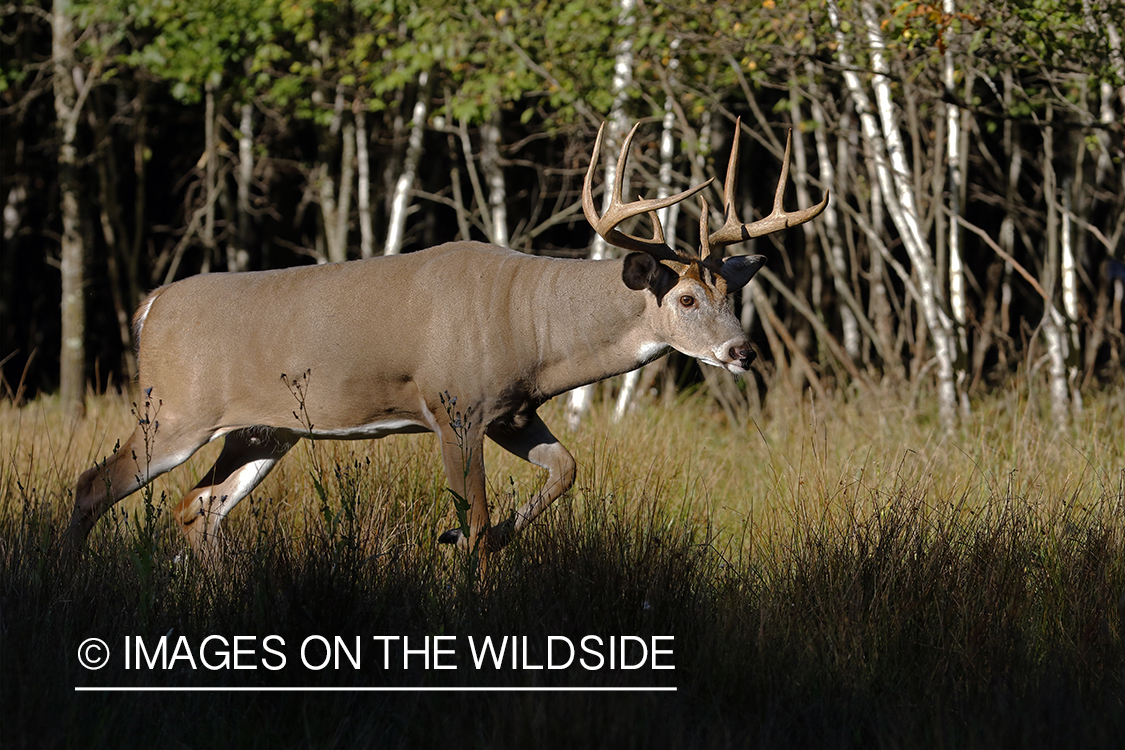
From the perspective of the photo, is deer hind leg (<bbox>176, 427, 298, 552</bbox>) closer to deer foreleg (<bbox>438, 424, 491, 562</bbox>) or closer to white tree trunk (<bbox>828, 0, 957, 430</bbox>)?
deer foreleg (<bbox>438, 424, 491, 562</bbox>)

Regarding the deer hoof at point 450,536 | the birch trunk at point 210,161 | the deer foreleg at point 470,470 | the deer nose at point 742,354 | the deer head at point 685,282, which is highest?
the birch trunk at point 210,161

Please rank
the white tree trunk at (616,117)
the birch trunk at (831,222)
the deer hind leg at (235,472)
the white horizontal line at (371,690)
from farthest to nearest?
the birch trunk at (831,222), the white tree trunk at (616,117), the deer hind leg at (235,472), the white horizontal line at (371,690)

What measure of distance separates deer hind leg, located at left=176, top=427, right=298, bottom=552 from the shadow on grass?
977mm

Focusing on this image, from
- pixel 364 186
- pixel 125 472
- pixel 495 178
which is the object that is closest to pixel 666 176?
pixel 495 178

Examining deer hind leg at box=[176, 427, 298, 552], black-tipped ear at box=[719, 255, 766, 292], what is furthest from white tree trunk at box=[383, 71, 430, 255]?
black-tipped ear at box=[719, 255, 766, 292]

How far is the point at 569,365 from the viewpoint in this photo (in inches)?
234

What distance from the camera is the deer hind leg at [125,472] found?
5.87 meters

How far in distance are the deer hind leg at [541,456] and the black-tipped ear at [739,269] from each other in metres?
1.10

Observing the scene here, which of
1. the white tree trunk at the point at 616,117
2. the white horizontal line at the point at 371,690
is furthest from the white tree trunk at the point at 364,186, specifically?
the white horizontal line at the point at 371,690

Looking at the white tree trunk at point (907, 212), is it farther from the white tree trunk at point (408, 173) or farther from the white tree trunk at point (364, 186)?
the white tree trunk at point (364, 186)

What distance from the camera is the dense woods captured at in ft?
29.7

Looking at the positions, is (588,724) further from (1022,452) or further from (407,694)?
(1022,452)
